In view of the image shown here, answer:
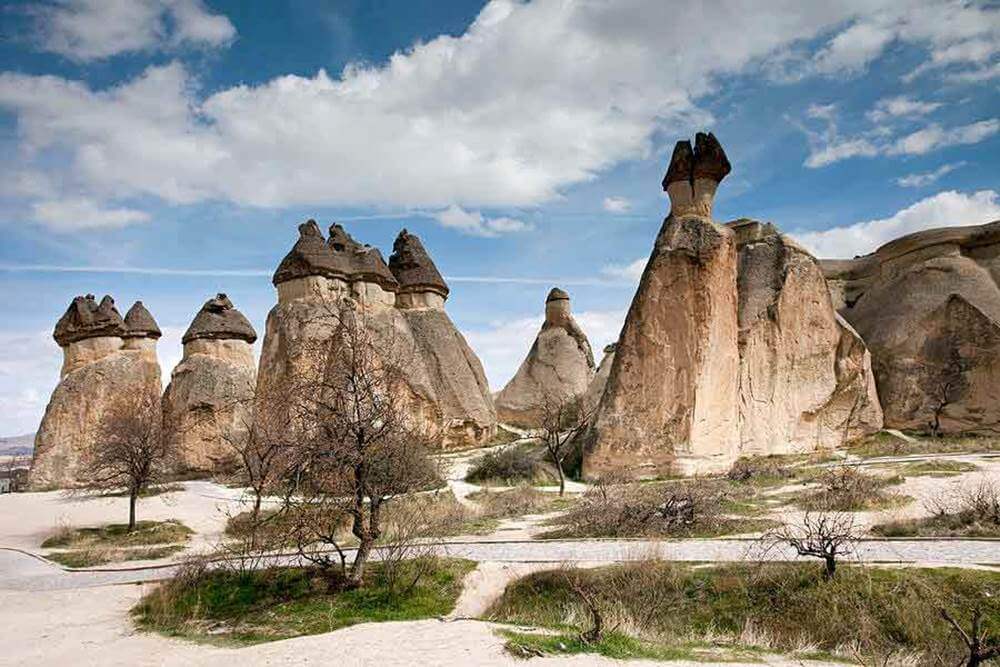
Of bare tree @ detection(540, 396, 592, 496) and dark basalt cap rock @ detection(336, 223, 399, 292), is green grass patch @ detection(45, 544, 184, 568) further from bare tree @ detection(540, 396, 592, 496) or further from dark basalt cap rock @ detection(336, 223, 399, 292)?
dark basalt cap rock @ detection(336, 223, 399, 292)

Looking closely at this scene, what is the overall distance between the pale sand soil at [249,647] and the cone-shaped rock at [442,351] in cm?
1694

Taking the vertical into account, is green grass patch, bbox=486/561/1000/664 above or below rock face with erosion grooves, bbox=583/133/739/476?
below

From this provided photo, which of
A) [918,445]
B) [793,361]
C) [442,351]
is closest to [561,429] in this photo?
[793,361]

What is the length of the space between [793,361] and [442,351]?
12.3 meters

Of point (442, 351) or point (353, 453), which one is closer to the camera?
point (353, 453)

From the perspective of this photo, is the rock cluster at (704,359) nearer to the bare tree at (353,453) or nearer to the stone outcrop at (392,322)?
the stone outcrop at (392,322)

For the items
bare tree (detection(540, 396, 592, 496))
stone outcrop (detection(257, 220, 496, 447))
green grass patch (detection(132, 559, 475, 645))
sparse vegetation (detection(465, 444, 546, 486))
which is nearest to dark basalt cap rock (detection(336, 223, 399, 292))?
stone outcrop (detection(257, 220, 496, 447))

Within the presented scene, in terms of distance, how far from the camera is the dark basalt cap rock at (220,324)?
2628 cm

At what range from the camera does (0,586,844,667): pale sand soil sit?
6.16 meters

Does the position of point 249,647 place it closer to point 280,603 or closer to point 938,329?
point 280,603

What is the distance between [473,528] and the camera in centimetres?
1206

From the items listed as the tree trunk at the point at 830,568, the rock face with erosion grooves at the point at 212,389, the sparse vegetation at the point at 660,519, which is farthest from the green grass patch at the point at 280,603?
the rock face with erosion grooves at the point at 212,389

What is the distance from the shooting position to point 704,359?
57.4ft

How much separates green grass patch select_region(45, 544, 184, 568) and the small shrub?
8.18 m
